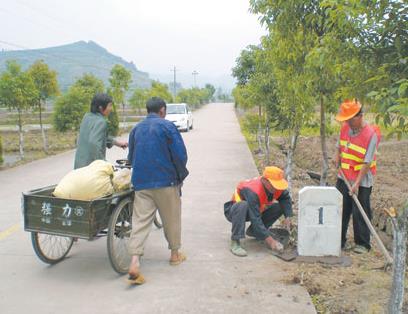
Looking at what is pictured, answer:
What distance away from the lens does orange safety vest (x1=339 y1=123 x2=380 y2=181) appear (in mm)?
4816

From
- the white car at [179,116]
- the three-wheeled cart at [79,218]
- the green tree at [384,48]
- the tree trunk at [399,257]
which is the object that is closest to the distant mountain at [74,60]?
the white car at [179,116]

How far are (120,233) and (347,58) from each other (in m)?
2.78

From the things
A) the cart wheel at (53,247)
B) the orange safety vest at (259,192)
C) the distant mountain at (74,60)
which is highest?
the distant mountain at (74,60)

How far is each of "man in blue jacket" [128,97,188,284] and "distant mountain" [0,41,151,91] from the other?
8507cm

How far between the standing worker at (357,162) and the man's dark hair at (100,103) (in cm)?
260

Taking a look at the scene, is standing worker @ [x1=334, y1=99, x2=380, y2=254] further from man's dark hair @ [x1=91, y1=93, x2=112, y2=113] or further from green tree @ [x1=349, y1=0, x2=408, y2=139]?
man's dark hair @ [x1=91, y1=93, x2=112, y2=113]

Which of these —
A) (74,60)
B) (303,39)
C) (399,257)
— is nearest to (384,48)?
(399,257)

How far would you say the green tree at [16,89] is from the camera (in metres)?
12.8

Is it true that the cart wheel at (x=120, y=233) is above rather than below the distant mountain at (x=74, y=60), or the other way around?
below

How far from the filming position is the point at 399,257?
297 centimetres

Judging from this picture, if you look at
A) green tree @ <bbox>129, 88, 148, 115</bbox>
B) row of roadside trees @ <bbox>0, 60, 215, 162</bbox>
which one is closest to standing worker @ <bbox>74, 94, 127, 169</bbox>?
row of roadside trees @ <bbox>0, 60, 215, 162</bbox>

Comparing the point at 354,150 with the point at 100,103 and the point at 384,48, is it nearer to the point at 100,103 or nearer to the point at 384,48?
the point at 384,48

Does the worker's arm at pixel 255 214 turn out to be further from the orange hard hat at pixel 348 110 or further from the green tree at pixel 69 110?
the green tree at pixel 69 110

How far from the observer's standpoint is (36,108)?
14828mm
